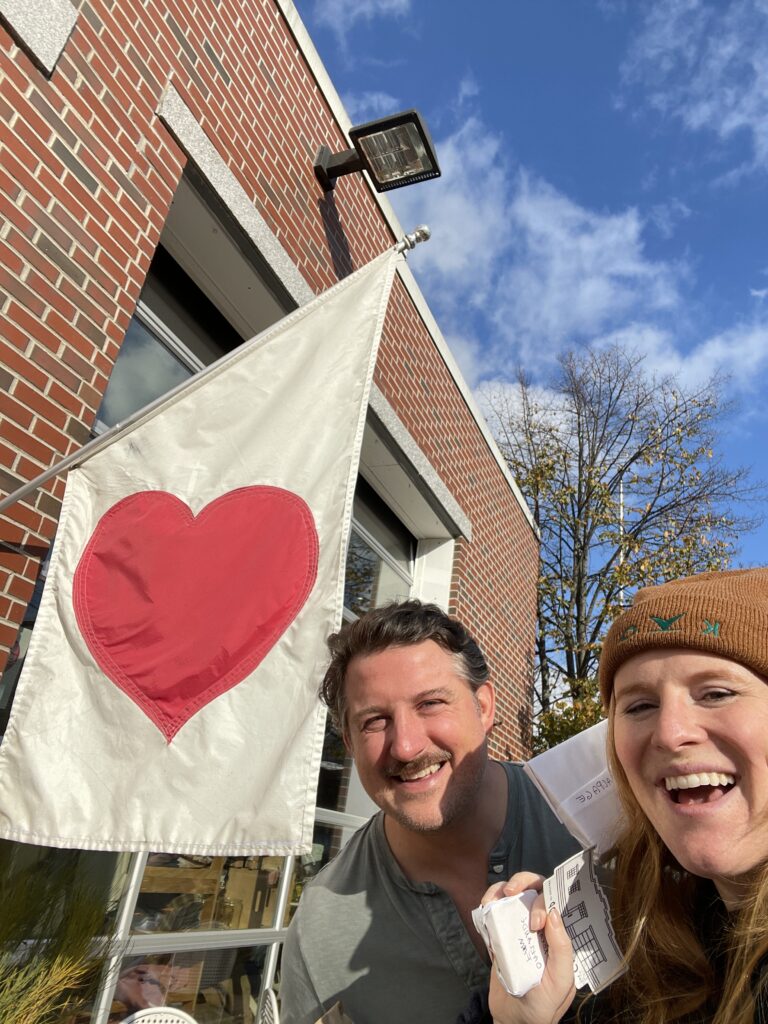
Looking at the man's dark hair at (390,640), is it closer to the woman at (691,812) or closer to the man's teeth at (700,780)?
the woman at (691,812)

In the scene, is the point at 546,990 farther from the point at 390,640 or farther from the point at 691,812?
the point at 390,640

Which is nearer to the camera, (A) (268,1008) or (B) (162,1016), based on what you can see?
(B) (162,1016)

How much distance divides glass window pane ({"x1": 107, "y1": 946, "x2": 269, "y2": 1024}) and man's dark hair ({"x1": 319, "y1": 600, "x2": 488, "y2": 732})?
2.15 metres

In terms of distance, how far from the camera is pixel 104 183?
10.4 ft

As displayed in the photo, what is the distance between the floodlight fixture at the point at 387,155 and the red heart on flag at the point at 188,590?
306 cm

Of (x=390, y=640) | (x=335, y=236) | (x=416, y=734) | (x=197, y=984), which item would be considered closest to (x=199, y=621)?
(x=390, y=640)

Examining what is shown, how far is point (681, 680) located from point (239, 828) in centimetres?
134

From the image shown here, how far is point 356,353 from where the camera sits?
289cm

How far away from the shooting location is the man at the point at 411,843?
1.77m

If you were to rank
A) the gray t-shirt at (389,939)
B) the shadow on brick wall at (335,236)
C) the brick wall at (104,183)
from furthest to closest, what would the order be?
1. the shadow on brick wall at (335,236)
2. the brick wall at (104,183)
3. the gray t-shirt at (389,939)

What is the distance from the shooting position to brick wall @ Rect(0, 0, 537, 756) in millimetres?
2723

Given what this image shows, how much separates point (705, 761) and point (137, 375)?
134 inches

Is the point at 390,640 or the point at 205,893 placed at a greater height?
the point at 390,640

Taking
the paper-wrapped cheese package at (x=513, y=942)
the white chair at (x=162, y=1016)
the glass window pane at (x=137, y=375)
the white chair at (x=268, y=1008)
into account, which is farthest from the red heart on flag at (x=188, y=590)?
the white chair at (x=268, y=1008)
